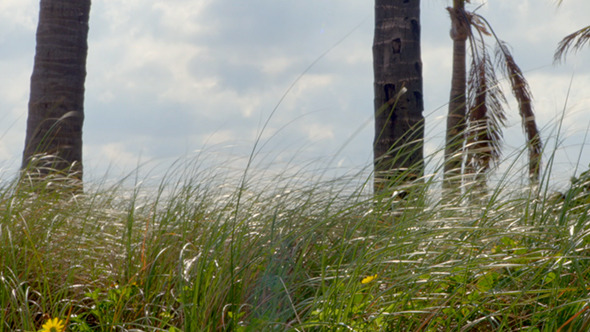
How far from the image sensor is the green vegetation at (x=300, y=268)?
1965 millimetres

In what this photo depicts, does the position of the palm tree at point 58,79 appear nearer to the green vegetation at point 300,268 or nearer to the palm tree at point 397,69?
the green vegetation at point 300,268

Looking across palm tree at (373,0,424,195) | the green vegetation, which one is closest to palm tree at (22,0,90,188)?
the green vegetation

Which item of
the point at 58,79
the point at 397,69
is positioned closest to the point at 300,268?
the point at 397,69

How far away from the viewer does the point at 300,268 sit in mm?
2518

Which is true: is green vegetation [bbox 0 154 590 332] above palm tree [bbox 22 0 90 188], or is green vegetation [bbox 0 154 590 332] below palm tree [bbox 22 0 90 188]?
below

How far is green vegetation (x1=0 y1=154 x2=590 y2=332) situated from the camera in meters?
1.96

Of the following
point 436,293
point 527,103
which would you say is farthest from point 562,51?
point 436,293

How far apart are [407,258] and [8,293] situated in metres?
1.67

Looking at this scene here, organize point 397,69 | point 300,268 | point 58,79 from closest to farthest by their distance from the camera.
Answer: point 300,268 < point 397,69 < point 58,79

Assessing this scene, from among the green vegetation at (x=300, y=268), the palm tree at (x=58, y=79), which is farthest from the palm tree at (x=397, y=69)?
the palm tree at (x=58, y=79)

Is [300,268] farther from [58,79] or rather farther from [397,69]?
[58,79]

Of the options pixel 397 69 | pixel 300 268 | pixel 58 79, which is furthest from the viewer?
pixel 58 79

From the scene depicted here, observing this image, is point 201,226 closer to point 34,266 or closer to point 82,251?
point 82,251

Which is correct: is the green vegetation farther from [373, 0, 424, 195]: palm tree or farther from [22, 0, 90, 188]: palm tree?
[22, 0, 90, 188]: palm tree
